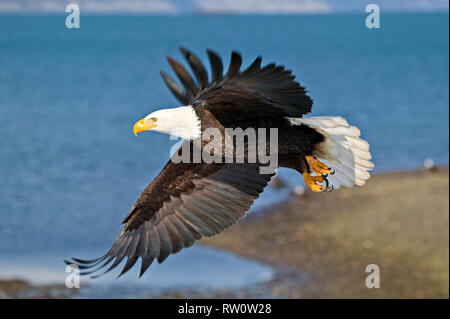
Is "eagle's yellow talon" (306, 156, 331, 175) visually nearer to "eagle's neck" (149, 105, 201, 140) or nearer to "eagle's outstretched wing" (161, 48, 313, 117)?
"eagle's outstretched wing" (161, 48, 313, 117)

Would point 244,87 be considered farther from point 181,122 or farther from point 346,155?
point 346,155

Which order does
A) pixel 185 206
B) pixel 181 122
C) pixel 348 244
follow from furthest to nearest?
1. pixel 348 244
2. pixel 185 206
3. pixel 181 122

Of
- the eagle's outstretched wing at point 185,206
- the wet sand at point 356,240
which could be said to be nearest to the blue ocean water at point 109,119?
the wet sand at point 356,240

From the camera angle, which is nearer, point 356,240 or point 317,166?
point 317,166

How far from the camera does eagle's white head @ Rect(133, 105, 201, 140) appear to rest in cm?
436

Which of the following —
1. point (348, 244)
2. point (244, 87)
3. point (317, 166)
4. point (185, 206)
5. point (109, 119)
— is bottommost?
point (185, 206)

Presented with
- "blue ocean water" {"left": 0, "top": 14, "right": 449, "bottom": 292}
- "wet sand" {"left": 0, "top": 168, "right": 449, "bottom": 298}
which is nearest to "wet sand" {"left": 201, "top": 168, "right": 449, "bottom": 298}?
"wet sand" {"left": 0, "top": 168, "right": 449, "bottom": 298}

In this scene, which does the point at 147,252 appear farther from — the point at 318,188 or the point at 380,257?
the point at 380,257

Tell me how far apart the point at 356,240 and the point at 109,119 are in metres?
19.8

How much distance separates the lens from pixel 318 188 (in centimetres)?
516

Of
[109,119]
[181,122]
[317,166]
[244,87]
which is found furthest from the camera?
[109,119]

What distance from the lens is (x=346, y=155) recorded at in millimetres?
5176

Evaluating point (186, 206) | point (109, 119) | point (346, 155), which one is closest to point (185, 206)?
point (186, 206)

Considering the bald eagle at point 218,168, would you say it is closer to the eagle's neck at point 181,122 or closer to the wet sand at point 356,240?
the eagle's neck at point 181,122
